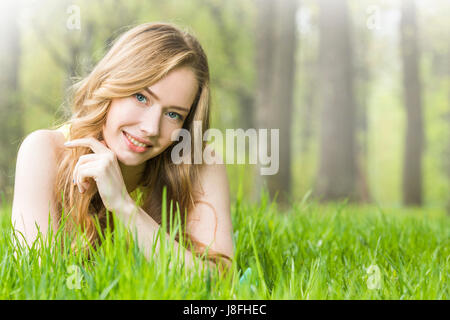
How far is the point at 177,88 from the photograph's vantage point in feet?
6.51

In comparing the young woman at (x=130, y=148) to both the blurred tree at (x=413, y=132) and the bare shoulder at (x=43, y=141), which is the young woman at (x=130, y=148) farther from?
the blurred tree at (x=413, y=132)

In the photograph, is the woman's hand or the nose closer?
the woman's hand

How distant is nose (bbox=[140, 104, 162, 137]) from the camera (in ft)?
6.21

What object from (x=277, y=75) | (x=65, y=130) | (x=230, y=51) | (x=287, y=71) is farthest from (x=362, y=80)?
(x=65, y=130)

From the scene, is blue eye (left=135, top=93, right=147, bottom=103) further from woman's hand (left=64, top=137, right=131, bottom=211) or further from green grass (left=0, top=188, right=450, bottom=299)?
green grass (left=0, top=188, right=450, bottom=299)

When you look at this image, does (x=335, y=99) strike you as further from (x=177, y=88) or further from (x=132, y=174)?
(x=177, y=88)

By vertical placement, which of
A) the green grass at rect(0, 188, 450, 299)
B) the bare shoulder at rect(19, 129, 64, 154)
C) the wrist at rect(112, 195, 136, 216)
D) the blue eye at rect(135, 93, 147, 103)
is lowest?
the green grass at rect(0, 188, 450, 299)

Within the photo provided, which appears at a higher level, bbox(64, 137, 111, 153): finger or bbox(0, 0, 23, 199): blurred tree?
bbox(0, 0, 23, 199): blurred tree

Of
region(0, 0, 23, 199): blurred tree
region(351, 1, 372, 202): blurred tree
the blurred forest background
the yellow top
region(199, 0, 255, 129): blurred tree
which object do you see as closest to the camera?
the yellow top

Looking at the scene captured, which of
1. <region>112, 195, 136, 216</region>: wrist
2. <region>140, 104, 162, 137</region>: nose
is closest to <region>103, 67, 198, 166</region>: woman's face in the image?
<region>140, 104, 162, 137</region>: nose

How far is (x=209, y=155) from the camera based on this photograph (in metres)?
2.31

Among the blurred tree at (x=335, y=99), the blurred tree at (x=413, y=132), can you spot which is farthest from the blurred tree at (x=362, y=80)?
the blurred tree at (x=335, y=99)
